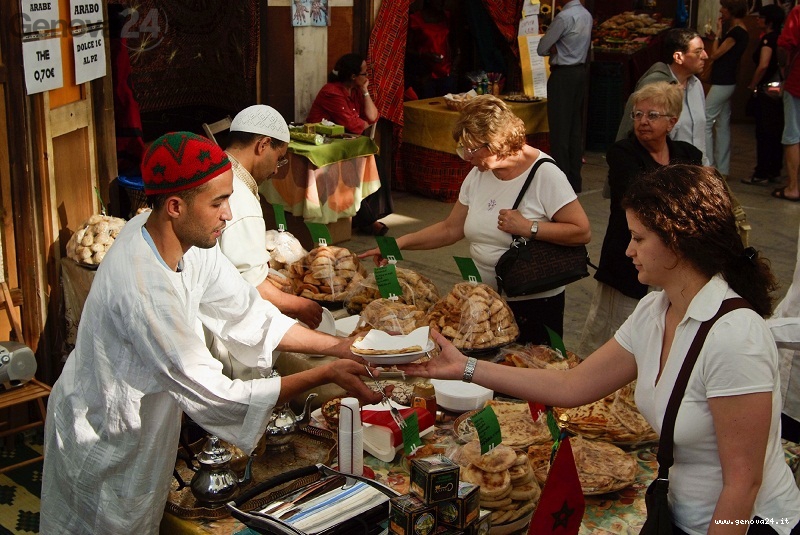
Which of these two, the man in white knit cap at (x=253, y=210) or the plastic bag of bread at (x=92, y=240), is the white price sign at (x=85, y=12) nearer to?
the plastic bag of bread at (x=92, y=240)

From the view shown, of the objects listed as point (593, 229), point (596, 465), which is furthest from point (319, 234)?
point (593, 229)

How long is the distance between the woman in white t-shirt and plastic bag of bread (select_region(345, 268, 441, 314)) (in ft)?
5.91

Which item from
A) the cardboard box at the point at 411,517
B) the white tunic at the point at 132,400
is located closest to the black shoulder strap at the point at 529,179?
the white tunic at the point at 132,400

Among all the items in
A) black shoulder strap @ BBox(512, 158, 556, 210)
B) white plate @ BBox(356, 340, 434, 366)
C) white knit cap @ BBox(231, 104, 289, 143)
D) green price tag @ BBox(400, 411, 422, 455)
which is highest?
white knit cap @ BBox(231, 104, 289, 143)

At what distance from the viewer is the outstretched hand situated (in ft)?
9.53

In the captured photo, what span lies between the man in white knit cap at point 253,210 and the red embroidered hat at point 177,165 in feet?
3.28

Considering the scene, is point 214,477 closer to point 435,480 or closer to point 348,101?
point 435,480

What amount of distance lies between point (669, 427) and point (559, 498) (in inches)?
13.1

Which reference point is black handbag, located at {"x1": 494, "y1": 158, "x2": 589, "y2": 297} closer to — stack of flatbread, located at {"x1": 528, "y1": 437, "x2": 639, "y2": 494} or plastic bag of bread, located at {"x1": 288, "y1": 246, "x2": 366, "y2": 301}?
plastic bag of bread, located at {"x1": 288, "y1": 246, "x2": 366, "y2": 301}

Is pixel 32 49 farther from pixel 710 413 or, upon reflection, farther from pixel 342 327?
pixel 710 413

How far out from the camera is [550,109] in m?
9.53

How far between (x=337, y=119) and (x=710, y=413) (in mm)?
6059

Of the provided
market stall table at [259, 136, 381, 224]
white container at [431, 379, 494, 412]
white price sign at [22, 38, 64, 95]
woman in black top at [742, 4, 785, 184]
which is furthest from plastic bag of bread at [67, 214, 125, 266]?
woman in black top at [742, 4, 785, 184]

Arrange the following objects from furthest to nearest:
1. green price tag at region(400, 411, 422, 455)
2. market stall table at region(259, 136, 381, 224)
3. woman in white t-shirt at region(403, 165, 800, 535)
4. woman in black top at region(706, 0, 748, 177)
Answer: woman in black top at region(706, 0, 748, 177), market stall table at region(259, 136, 381, 224), green price tag at region(400, 411, 422, 455), woman in white t-shirt at region(403, 165, 800, 535)
